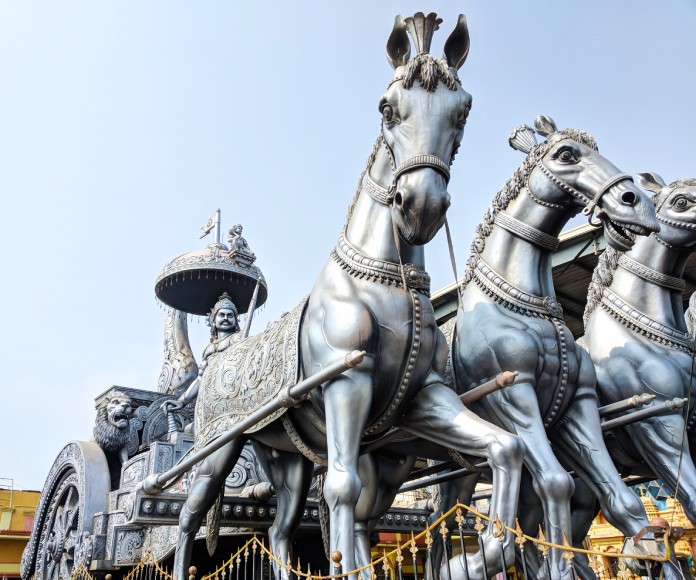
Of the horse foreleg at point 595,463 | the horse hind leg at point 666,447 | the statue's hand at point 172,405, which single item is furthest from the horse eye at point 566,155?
the statue's hand at point 172,405

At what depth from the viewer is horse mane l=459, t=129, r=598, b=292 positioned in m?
4.34

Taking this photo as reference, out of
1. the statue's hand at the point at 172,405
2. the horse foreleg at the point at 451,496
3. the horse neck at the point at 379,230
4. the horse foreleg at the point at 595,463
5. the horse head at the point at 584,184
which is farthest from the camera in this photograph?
the statue's hand at the point at 172,405

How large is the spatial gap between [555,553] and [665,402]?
Result: 47.7 inches

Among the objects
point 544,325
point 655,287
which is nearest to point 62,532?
point 544,325

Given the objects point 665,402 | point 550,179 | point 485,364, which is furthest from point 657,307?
point 485,364

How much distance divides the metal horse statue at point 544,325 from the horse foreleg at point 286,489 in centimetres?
140

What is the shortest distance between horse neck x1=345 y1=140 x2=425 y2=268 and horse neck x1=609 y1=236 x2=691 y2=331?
1.76 meters

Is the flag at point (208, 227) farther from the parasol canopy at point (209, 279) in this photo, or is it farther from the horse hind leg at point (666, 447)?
the horse hind leg at point (666, 447)

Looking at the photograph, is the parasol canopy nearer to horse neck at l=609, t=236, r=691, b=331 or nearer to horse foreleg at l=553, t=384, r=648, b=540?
horse neck at l=609, t=236, r=691, b=331

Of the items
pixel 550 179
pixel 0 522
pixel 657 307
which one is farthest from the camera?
pixel 0 522

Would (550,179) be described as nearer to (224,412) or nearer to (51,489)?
(224,412)

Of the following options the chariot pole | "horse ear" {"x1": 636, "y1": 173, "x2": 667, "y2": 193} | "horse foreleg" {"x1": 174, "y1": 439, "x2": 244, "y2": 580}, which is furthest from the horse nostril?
"horse foreleg" {"x1": 174, "y1": 439, "x2": 244, "y2": 580}

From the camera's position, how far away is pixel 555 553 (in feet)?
11.1

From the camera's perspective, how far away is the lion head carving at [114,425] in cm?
728
